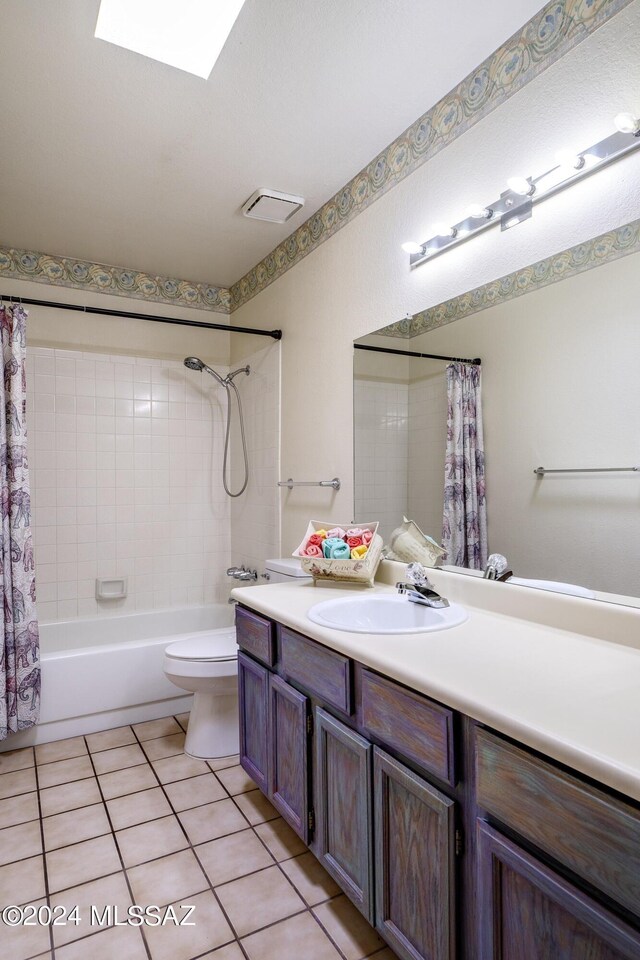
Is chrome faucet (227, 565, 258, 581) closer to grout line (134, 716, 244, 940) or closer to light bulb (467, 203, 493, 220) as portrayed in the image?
grout line (134, 716, 244, 940)

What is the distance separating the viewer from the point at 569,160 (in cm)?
139

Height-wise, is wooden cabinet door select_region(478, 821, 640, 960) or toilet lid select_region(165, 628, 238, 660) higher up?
wooden cabinet door select_region(478, 821, 640, 960)

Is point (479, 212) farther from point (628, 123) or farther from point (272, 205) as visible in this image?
point (272, 205)

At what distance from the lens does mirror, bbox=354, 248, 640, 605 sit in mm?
1306

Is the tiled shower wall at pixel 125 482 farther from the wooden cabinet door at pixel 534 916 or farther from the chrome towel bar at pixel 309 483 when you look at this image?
the wooden cabinet door at pixel 534 916

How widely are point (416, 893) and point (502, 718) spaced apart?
541mm

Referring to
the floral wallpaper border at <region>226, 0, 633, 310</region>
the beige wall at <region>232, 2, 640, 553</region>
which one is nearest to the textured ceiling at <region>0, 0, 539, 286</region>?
the floral wallpaper border at <region>226, 0, 633, 310</region>

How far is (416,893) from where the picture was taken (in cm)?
113

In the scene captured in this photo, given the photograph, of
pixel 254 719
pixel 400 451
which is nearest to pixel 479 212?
pixel 400 451

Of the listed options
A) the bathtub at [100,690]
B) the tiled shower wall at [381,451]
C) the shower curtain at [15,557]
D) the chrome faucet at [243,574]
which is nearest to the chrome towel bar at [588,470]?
the tiled shower wall at [381,451]

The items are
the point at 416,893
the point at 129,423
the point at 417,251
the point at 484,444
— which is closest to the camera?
the point at 416,893

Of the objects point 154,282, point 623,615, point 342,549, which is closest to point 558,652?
point 623,615

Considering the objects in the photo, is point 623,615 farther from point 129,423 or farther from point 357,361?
point 129,423

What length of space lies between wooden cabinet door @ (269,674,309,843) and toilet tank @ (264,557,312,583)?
65 cm
